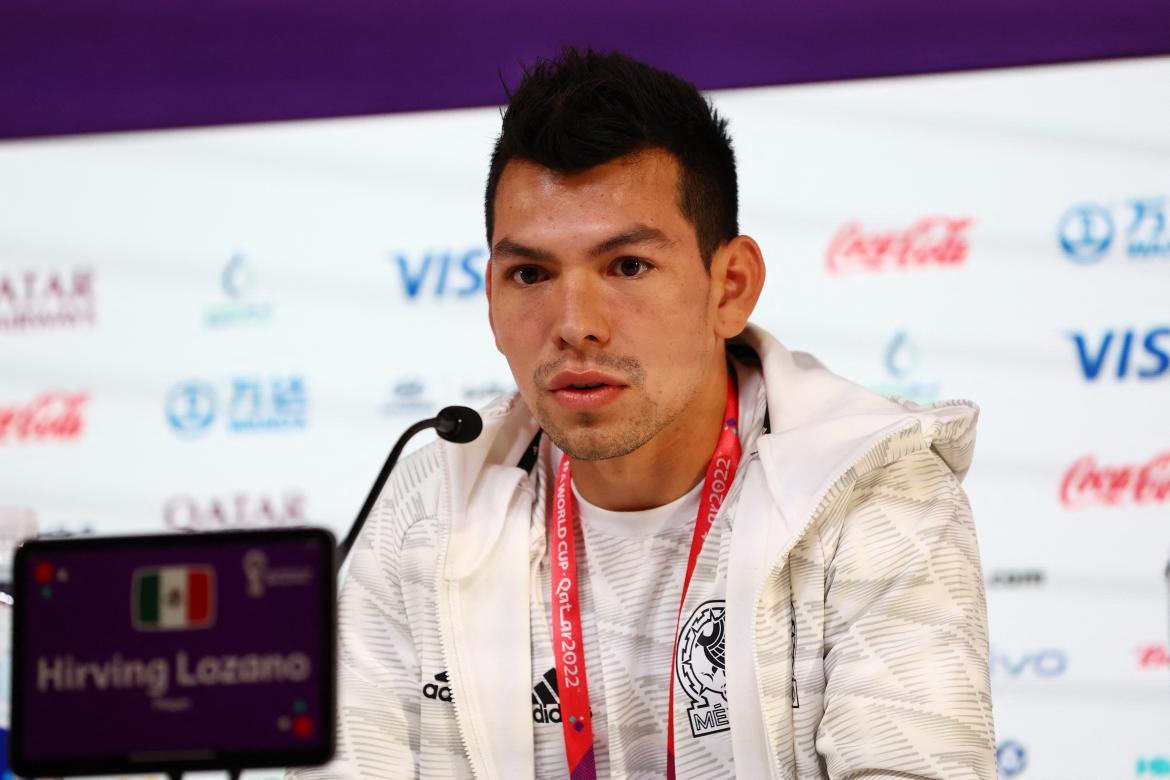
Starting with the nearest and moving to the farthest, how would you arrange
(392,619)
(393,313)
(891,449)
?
(891,449)
(392,619)
(393,313)

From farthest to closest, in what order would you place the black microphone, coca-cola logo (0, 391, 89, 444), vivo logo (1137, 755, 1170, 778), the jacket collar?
coca-cola logo (0, 391, 89, 444) < vivo logo (1137, 755, 1170, 778) < the jacket collar < the black microphone

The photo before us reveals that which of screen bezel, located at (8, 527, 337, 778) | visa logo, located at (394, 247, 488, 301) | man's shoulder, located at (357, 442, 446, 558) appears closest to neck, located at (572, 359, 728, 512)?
man's shoulder, located at (357, 442, 446, 558)

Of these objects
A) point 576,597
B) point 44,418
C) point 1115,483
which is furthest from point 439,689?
point 44,418

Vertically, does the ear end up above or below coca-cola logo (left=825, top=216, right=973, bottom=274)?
below

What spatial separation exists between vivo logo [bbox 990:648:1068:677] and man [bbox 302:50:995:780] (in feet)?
4.19

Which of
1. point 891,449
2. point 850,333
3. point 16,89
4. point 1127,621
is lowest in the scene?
point 1127,621

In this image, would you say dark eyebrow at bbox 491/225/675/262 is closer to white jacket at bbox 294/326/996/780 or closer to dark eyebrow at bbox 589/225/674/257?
dark eyebrow at bbox 589/225/674/257

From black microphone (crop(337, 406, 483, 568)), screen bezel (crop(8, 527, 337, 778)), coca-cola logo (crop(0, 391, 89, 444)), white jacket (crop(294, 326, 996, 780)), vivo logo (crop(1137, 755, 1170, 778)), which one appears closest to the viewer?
screen bezel (crop(8, 527, 337, 778))

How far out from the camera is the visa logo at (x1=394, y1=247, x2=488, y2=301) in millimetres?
3082

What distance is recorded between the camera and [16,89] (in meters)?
3.30

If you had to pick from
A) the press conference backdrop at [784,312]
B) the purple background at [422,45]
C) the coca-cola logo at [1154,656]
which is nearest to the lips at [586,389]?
the press conference backdrop at [784,312]

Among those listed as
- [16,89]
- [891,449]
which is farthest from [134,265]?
[891,449]

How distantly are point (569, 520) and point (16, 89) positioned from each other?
7.67 ft

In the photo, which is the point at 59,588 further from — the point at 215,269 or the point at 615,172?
the point at 215,269
